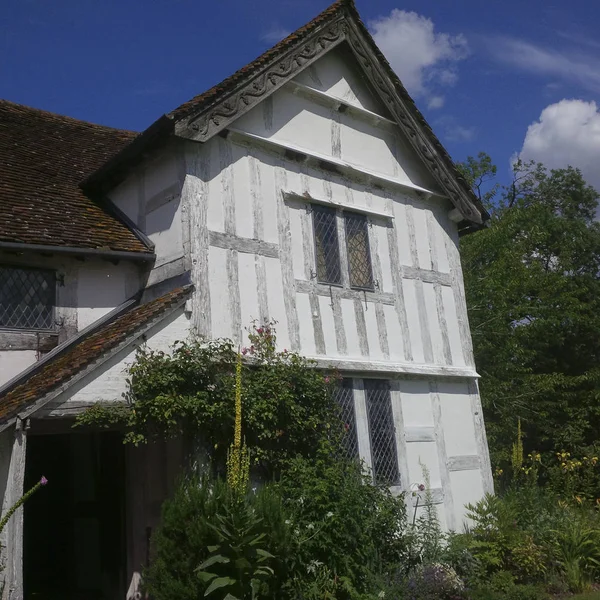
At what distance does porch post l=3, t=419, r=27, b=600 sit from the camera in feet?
20.9

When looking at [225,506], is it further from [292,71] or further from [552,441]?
[552,441]

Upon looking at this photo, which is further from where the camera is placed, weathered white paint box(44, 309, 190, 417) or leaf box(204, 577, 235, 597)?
weathered white paint box(44, 309, 190, 417)

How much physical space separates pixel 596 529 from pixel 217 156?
766 cm

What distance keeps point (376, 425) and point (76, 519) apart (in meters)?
5.01

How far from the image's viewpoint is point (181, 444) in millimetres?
8430

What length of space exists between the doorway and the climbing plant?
7.34 ft

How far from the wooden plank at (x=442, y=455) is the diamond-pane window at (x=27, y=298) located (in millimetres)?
5942

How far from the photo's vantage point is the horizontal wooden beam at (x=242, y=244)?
919 cm

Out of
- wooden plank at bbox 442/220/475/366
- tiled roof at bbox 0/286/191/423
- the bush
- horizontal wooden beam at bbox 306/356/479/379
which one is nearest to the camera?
tiled roof at bbox 0/286/191/423

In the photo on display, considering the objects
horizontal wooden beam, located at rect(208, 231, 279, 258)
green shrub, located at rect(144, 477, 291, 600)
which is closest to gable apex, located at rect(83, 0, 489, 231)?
horizontal wooden beam, located at rect(208, 231, 279, 258)

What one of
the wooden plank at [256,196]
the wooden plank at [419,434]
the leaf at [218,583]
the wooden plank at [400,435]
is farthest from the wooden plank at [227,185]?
the leaf at [218,583]

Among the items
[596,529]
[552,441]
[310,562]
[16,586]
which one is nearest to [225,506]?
[310,562]

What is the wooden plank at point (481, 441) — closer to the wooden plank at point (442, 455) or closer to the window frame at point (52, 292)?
the wooden plank at point (442, 455)

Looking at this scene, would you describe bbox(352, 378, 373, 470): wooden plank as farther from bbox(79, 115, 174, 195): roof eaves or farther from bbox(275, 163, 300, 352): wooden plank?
bbox(79, 115, 174, 195): roof eaves
